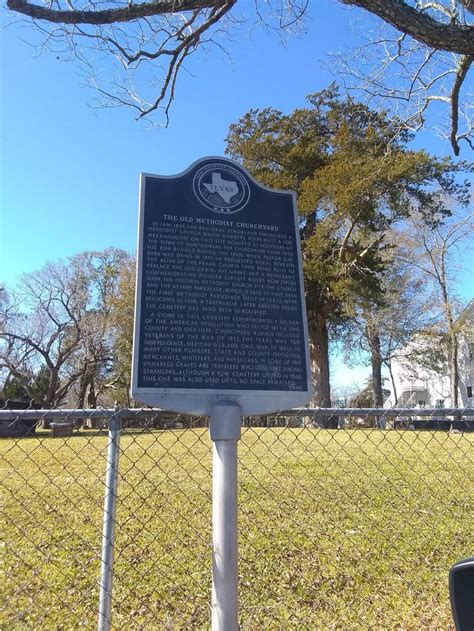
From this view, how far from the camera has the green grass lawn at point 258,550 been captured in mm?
3334

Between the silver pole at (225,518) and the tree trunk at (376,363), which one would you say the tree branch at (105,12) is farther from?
the tree trunk at (376,363)

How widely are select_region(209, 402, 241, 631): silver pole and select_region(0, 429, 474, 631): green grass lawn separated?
96 centimetres

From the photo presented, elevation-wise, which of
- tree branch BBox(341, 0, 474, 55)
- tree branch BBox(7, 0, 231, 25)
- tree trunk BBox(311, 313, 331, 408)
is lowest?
tree branch BBox(341, 0, 474, 55)

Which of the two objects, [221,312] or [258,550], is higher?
[221,312]

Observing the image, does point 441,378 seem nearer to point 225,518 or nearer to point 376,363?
point 376,363

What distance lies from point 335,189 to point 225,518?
19867 mm

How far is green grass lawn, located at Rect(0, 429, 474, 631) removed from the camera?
333 centimetres

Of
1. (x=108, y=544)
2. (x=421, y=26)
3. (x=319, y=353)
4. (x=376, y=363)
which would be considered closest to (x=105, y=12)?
(x=421, y=26)

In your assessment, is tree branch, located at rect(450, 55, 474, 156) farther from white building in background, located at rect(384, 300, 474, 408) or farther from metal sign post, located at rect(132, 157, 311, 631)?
white building in background, located at rect(384, 300, 474, 408)

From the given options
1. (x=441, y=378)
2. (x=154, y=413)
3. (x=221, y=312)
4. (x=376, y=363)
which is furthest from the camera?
(x=441, y=378)

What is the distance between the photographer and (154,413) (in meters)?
2.67

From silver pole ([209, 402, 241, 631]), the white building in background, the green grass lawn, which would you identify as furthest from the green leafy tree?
silver pole ([209, 402, 241, 631])

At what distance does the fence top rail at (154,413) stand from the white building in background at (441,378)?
1186 inches

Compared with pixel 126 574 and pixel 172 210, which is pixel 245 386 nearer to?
pixel 172 210
